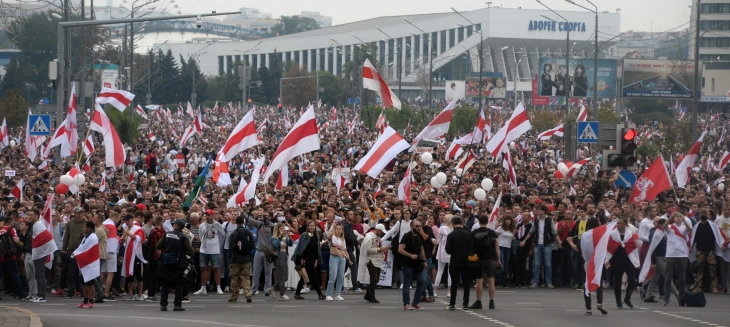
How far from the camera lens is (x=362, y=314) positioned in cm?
1429

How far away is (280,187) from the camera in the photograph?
24.3m

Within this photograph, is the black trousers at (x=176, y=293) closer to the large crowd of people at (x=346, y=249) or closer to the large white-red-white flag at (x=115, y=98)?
the large crowd of people at (x=346, y=249)

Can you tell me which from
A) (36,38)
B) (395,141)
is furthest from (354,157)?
(36,38)

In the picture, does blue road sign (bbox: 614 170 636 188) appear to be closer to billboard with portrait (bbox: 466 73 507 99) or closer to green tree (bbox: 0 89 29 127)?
green tree (bbox: 0 89 29 127)

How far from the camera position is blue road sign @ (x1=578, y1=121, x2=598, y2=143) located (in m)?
21.9

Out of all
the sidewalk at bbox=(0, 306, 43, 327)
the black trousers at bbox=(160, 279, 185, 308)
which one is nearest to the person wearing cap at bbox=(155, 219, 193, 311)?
the black trousers at bbox=(160, 279, 185, 308)

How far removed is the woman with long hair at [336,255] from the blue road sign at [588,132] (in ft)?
23.6

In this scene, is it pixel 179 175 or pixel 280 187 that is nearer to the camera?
pixel 280 187

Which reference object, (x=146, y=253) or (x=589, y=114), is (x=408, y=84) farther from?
(x=146, y=253)

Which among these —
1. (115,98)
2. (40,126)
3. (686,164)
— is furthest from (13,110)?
(686,164)

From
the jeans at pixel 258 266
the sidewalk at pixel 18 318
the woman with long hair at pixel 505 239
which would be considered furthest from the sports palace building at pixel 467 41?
the sidewalk at pixel 18 318

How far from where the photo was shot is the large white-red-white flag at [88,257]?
1509 centimetres

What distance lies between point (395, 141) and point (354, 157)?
19209mm

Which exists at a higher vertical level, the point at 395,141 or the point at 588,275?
the point at 395,141
